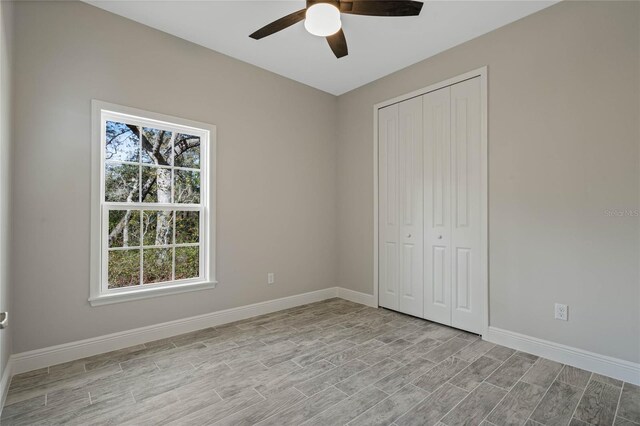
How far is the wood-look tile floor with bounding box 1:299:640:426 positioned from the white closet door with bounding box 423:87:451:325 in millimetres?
463

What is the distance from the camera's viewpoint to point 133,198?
2.91m

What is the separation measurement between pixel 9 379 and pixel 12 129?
1709 millimetres

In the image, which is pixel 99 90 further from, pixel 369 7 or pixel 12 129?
pixel 369 7

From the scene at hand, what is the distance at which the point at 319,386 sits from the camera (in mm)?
2172

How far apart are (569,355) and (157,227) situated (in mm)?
3653

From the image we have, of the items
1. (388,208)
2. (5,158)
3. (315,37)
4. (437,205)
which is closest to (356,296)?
(388,208)

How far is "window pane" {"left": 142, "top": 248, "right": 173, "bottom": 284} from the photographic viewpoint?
298 cm

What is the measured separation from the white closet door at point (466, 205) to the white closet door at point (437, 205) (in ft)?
0.18

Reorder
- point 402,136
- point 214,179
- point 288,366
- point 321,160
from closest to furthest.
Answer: point 288,366 < point 214,179 < point 402,136 < point 321,160

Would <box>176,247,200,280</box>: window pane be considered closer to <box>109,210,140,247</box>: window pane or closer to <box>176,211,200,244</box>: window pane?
<box>176,211,200,244</box>: window pane

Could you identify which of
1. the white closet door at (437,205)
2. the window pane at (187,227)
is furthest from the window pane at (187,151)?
the white closet door at (437,205)

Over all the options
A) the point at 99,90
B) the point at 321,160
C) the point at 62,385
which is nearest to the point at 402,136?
the point at 321,160

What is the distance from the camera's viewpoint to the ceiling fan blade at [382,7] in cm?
210

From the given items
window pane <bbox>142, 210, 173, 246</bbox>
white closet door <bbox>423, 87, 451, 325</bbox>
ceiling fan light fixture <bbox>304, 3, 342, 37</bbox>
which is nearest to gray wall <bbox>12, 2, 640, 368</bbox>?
white closet door <bbox>423, 87, 451, 325</bbox>
